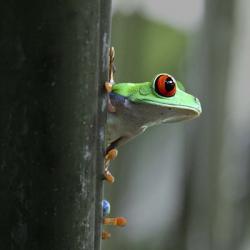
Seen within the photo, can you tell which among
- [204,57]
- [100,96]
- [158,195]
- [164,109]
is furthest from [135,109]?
[158,195]

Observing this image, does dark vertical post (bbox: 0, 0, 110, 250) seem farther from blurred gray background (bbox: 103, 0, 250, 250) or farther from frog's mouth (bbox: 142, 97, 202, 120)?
blurred gray background (bbox: 103, 0, 250, 250)

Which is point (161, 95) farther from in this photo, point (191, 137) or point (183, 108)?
point (191, 137)

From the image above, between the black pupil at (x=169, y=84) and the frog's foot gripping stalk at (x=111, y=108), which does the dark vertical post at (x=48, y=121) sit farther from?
the black pupil at (x=169, y=84)

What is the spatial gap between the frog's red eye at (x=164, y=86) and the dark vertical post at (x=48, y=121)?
257mm

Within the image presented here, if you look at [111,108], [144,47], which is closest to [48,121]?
[111,108]

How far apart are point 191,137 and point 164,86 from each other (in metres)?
2.08

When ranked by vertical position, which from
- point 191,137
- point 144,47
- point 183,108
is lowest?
point 191,137

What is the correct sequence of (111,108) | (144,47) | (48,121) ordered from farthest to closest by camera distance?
(144,47) → (111,108) → (48,121)

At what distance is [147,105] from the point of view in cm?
88

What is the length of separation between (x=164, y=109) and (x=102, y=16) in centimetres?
29

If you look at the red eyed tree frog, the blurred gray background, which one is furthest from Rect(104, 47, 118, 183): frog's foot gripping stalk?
the blurred gray background

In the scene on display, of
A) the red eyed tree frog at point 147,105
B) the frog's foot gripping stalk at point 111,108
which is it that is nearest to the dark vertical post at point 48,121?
the frog's foot gripping stalk at point 111,108

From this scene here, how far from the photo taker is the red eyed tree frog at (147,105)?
0.85 meters

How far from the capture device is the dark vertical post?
21.5 inches
